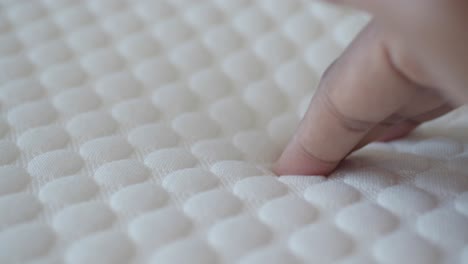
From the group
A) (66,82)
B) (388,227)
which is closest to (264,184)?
(388,227)

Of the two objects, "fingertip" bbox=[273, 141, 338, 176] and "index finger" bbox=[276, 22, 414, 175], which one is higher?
"index finger" bbox=[276, 22, 414, 175]

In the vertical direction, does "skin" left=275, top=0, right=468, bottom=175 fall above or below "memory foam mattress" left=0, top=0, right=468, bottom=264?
above

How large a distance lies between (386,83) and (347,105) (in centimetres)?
4

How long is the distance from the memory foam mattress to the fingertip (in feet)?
0.04

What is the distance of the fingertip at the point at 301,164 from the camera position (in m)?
0.42

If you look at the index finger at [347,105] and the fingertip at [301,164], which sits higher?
the index finger at [347,105]

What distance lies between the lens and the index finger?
0.35 m

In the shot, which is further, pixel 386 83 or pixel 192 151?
pixel 192 151

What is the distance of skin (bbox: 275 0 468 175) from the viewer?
27 cm

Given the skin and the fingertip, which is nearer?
the skin

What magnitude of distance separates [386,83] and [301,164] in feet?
0.34

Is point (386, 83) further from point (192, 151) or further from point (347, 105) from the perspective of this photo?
point (192, 151)

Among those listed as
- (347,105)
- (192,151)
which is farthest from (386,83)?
(192,151)

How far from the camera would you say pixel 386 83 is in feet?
1.13
